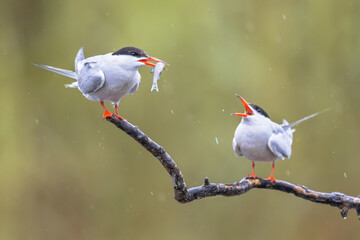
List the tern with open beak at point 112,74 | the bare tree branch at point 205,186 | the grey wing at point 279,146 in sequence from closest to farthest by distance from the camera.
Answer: the bare tree branch at point 205,186
the tern with open beak at point 112,74
the grey wing at point 279,146

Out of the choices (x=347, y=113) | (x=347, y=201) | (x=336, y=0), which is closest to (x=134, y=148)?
(x=347, y=113)

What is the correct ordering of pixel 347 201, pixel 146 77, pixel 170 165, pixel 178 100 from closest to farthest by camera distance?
1. pixel 170 165
2. pixel 347 201
3. pixel 146 77
4. pixel 178 100

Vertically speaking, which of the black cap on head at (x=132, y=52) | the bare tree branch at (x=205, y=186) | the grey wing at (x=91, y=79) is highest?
the black cap on head at (x=132, y=52)

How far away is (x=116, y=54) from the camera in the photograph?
2123 millimetres

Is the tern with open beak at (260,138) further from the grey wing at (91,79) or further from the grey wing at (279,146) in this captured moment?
the grey wing at (91,79)

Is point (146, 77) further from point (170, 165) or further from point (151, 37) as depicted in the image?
point (170, 165)

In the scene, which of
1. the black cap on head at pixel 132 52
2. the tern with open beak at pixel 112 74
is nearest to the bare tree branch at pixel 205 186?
the tern with open beak at pixel 112 74

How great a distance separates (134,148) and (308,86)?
2.19 metres

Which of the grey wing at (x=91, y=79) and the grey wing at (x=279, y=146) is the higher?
the grey wing at (x=91, y=79)

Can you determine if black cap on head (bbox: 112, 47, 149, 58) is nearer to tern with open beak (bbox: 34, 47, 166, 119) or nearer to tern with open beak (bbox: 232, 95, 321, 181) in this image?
tern with open beak (bbox: 34, 47, 166, 119)

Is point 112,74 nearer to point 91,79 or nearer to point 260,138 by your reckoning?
point 91,79

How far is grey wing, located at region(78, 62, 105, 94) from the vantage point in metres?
2.08

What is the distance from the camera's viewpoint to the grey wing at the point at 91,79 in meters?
2.08

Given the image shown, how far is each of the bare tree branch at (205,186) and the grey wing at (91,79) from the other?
0.45ft
